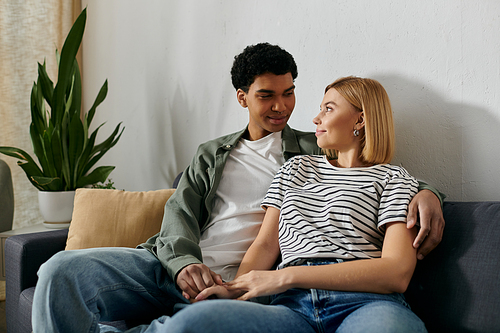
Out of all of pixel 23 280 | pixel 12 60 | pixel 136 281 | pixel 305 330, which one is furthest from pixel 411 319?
pixel 12 60

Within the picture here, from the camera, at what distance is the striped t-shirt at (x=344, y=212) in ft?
3.55

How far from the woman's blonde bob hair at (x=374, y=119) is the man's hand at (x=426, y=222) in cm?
20

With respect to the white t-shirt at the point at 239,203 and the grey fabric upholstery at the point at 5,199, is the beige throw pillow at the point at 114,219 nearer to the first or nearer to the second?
the white t-shirt at the point at 239,203

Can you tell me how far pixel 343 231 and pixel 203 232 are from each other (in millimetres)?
591

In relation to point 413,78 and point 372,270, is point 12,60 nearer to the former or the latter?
point 413,78

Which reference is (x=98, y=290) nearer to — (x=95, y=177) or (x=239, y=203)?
(x=239, y=203)

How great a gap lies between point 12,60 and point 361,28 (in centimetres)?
240

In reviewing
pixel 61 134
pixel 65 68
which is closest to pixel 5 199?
pixel 61 134

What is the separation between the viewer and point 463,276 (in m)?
0.99

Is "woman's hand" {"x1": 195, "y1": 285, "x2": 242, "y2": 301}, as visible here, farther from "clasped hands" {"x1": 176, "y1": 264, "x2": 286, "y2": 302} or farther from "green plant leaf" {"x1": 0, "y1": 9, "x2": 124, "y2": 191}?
"green plant leaf" {"x1": 0, "y1": 9, "x2": 124, "y2": 191}

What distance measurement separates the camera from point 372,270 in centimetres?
98

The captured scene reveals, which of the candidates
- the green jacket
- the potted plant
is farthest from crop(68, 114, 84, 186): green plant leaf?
the green jacket

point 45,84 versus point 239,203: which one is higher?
point 45,84

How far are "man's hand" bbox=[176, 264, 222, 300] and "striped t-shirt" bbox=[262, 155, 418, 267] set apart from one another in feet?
0.69
